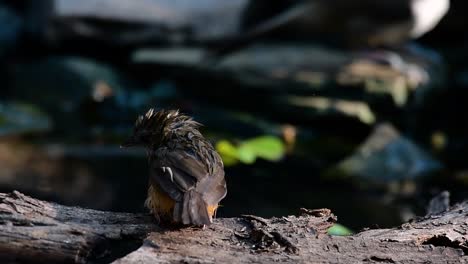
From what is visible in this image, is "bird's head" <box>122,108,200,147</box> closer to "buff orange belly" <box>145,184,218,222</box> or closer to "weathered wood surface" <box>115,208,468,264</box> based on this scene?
"buff orange belly" <box>145,184,218,222</box>

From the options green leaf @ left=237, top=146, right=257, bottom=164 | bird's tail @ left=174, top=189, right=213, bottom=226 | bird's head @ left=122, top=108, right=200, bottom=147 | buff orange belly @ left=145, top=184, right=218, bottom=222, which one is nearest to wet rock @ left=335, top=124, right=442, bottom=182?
green leaf @ left=237, top=146, right=257, bottom=164

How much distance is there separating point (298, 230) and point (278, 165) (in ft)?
14.8

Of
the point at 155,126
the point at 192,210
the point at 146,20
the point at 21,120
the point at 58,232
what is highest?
the point at 146,20

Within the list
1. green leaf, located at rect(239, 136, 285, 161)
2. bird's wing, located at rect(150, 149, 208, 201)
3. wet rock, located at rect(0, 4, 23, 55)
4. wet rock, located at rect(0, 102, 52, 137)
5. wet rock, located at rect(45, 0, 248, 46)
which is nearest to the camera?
bird's wing, located at rect(150, 149, 208, 201)

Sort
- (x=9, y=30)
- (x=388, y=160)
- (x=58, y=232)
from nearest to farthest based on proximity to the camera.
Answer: (x=58, y=232)
(x=388, y=160)
(x=9, y=30)

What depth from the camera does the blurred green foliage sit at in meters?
6.50

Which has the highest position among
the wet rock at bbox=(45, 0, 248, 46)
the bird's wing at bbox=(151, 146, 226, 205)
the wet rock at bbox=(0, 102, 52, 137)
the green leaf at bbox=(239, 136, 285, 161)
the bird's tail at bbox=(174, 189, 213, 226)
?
the wet rock at bbox=(45, 0, 248, 46)

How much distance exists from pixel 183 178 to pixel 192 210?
232 mm

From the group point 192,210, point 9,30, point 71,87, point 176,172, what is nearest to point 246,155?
point 176,172

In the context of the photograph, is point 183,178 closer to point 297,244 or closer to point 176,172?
point 176,172

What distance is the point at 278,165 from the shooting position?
7664mm

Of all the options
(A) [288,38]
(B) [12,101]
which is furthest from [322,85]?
(B) [12,101]

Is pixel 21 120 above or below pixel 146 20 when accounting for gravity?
below

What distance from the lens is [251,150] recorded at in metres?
7.46
